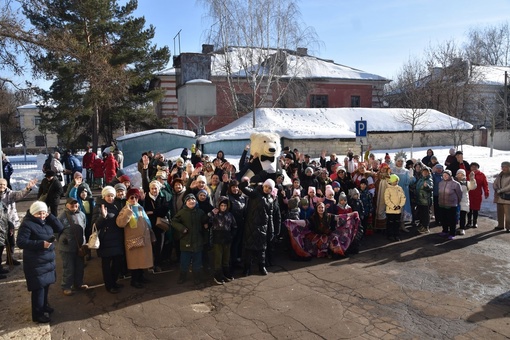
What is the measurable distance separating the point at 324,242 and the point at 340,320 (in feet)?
8.29

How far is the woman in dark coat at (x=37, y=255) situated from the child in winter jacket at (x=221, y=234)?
2.26 m

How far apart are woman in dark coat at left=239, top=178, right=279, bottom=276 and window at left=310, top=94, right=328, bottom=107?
102 ft

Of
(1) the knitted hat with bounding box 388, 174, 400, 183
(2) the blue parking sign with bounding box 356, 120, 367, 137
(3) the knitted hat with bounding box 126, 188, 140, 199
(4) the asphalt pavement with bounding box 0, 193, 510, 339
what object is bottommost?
(4) the asphalt pavement with bounding box 0, 193, 510, 339

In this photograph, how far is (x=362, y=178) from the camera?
29.7 ft

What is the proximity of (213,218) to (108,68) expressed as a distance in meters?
Result: 10.4

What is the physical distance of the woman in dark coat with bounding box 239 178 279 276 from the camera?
21.0 feet

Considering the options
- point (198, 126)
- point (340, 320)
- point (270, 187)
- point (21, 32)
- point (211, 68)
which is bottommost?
point (340, 320)

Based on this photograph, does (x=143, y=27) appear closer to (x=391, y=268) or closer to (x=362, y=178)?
(x=362, y=178)

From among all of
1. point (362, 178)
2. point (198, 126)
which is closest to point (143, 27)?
point (198, 126)

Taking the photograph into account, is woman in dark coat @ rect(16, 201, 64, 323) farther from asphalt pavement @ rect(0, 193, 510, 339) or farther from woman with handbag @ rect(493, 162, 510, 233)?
woman with handbag @ rect(493, 162, 510, 233)

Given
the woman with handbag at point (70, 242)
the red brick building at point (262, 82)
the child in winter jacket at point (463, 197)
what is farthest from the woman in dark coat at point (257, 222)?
the red brick building at point (262, 82)

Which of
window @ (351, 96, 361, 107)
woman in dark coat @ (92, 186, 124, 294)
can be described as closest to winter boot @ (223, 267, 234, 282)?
woman in dark coat @ (92, 186, 124, 294)

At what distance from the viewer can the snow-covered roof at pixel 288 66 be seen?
28359mm

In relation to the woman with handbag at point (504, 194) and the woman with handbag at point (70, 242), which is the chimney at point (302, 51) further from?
the woman with handbag at point (70, 242)
